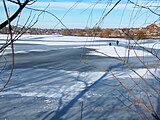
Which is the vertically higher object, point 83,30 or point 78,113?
point 83,30

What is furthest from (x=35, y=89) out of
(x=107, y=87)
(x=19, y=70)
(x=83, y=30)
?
(x=83, y=30)

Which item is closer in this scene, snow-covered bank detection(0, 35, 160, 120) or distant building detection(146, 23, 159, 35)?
distant building detection(146, 23, 159, 35)

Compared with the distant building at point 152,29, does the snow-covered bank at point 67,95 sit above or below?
below

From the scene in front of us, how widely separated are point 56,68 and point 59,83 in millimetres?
1640

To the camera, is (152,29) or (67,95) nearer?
(152,29)

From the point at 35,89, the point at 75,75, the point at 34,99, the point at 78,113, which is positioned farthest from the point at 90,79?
the point at 78,113

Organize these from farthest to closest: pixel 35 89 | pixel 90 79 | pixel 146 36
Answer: pixel 90 79 < pixel 35 89 < pixel 146 36

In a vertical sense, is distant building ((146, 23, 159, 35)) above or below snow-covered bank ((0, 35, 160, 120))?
above

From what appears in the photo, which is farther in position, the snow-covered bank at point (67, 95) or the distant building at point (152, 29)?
the snow-covered bank at point (67, 95)

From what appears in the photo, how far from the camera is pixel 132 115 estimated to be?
3.03 meters

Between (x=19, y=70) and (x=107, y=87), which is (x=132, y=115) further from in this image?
(x=19, y=70)

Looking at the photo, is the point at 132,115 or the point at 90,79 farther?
the point at 90,79

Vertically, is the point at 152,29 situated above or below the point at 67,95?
above

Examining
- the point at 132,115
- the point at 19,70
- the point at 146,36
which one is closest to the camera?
the point at 146,36
